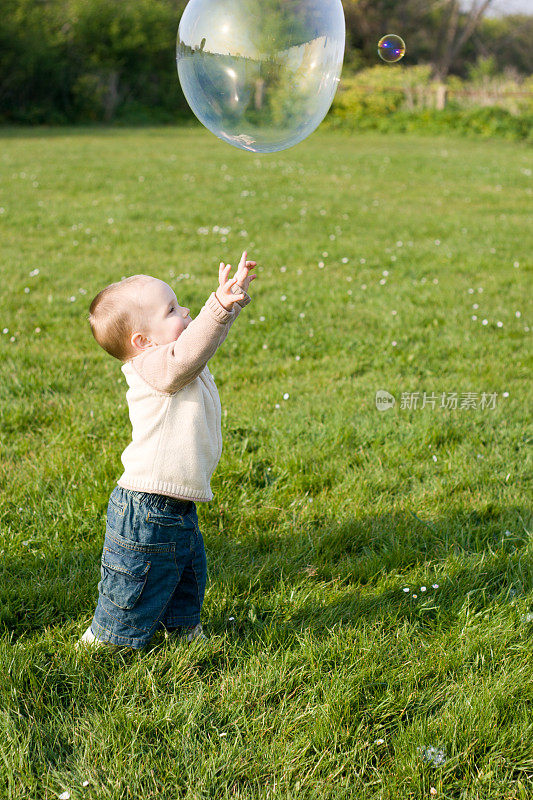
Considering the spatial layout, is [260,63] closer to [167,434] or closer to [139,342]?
[139,342]

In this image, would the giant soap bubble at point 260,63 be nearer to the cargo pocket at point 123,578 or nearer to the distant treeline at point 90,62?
the cargo pocket at point 123,578

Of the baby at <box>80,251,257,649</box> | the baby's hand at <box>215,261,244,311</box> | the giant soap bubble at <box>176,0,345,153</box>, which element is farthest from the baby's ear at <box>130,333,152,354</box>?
the giant soap bubble at <box>176,0,345,153</box>

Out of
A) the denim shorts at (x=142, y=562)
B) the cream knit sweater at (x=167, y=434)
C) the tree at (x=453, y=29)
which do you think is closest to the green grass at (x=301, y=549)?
the denim shorts at (x=142, y=562)

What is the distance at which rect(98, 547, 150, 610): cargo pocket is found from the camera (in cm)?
250

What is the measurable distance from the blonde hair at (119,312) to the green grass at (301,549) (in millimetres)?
1165

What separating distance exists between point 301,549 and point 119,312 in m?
1.47

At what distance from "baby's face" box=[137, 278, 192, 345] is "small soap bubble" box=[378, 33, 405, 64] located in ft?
8.44

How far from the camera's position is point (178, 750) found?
229 centimetres

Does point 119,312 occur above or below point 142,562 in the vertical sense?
above

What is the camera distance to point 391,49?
4246 millimetres

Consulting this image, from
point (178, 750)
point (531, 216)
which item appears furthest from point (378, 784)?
point (531, 216)

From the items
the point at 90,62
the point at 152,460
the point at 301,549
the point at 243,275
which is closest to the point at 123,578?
the point at 152,460

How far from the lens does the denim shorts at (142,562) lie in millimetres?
2498

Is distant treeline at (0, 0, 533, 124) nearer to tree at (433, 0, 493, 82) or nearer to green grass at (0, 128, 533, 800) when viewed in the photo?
tree at (433, 0, 493, 82)
